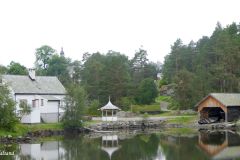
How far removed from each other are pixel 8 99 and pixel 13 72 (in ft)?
134

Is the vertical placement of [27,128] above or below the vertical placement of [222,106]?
below

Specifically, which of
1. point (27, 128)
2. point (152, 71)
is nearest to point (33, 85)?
point (27, 128)

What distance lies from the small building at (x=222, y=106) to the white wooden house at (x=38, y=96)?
73.9 ft

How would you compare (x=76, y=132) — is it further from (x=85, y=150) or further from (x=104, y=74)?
(x=104, y=74)

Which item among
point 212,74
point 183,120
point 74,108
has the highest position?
point 212,74

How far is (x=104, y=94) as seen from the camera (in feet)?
276

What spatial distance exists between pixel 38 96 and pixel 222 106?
2773 centimetres

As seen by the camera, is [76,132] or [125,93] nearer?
[76,132]

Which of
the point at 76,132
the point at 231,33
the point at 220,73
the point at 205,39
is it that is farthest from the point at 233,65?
the point at 76,132

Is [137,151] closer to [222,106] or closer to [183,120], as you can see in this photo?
[183,120]

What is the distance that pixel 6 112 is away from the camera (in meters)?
48.5

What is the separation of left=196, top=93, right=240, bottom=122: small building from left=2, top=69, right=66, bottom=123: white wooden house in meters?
22.5

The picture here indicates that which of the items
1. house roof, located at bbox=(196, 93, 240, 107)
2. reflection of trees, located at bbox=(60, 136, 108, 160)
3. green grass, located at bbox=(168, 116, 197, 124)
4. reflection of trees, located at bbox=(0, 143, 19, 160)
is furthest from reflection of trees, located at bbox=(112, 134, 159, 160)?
house roof, located at bbox=(196, 93, 240, 107)

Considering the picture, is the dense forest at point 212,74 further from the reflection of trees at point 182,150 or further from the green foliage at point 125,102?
the reflection of trees at point 182,150
